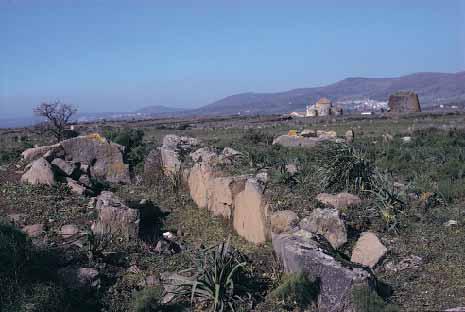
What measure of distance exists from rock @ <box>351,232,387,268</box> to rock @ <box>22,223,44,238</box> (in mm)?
6364

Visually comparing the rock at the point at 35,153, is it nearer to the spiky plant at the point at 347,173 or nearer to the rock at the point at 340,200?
the spiky plant at the point at 347,173

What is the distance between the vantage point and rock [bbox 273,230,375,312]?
297 inches

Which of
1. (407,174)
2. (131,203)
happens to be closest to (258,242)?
(131,203)

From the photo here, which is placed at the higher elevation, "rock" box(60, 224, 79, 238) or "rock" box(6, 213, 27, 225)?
"rock" box(6, 213, 27, 225)

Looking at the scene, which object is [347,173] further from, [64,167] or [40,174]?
[64,167]

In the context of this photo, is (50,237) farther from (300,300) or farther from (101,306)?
(300,300)

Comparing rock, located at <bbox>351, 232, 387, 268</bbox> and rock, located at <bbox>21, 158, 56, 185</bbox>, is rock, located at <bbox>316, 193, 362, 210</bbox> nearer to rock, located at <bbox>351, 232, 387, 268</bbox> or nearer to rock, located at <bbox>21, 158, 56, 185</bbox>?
rock, located at <bbox>351, 232, 387, 268</bbox>

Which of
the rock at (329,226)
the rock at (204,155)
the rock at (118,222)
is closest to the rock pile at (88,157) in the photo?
the rock at (204,155)

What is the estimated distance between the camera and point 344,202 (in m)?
11.0

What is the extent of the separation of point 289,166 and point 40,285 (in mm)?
7283

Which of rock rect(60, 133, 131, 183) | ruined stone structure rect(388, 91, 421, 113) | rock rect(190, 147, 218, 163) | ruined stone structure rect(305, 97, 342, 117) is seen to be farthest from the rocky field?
ruined stone structure rect(305, 97, 342, 117)

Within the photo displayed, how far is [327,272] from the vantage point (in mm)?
7820

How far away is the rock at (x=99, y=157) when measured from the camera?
1683 centimetres

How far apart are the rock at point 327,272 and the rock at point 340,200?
2321 mm
